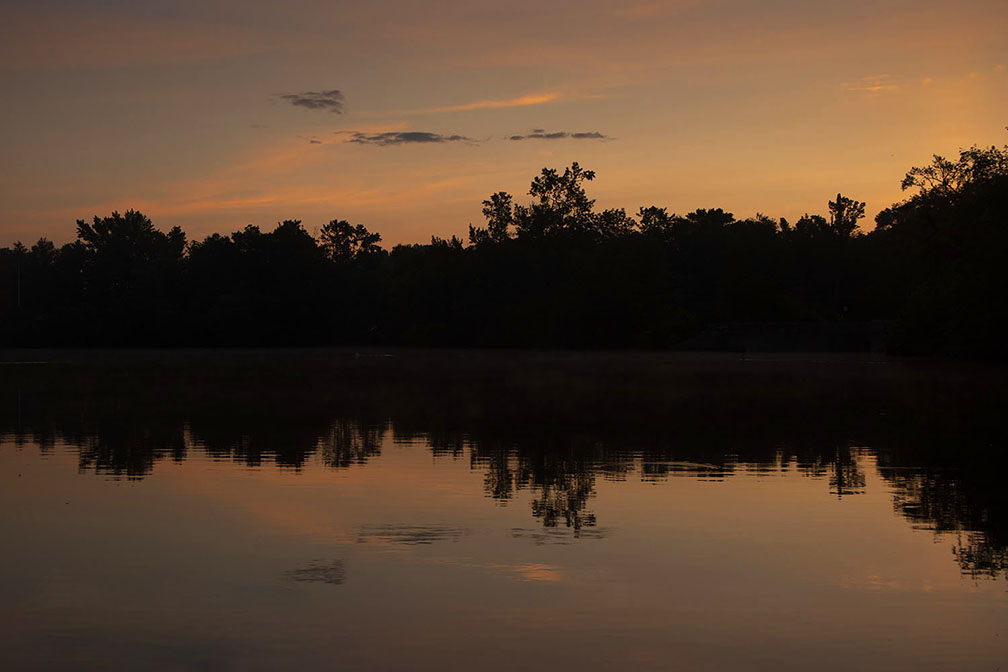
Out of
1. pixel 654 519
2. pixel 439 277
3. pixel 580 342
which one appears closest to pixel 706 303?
pixel 580 342

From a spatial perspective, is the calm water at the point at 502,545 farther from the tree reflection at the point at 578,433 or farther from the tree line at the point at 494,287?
the tree line at the point at 494,287

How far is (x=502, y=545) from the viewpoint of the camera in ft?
41.6

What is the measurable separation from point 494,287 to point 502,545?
146 meters

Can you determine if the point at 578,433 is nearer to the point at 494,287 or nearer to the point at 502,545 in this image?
the point at 502,545

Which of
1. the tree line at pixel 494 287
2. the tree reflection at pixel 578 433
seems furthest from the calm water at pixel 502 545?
the tree line at pixel 494 287

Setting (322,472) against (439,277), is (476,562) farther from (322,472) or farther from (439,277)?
(439,277)

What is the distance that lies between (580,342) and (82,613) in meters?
139

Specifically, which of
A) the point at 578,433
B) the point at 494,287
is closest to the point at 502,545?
the point at 578,433

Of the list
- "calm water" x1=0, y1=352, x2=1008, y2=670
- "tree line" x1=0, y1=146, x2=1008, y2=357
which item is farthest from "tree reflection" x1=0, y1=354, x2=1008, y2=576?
"tree line" x1=0, y1=146, x2=1008, y2=357

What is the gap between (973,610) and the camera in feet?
32.5

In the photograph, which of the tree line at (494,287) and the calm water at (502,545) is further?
the tree line at (494,287)

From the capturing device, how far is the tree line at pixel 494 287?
142750mm

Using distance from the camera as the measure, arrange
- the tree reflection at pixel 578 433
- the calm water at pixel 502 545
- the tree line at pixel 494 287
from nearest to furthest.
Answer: the calm water at pixel 502 545 < the tree reflection at pixel 578 433 < the tree line at pixel 494 287

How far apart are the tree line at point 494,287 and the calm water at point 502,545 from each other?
10763cm
